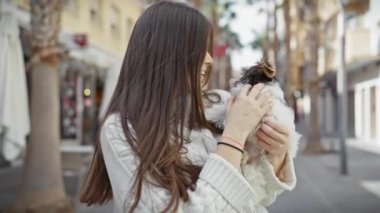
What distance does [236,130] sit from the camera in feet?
5.14

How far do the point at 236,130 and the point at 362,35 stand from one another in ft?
83.2

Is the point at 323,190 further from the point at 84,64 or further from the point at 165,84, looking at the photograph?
the point at 165,84

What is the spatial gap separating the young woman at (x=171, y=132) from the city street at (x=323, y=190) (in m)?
3.76

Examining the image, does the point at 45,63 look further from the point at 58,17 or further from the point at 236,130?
the point at 236,130

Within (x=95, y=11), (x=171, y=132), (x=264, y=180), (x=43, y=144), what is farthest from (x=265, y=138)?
(x=95, y=11)

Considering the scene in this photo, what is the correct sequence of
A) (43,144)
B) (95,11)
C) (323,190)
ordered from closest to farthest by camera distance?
(43,144), (323,190), (95,11)

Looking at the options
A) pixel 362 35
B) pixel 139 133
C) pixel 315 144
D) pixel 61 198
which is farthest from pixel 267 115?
pixel 362 35

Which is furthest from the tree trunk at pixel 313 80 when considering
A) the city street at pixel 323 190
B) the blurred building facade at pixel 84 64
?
the blurred building facade at pixel 84 64

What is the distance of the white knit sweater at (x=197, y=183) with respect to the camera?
1499 millimetres

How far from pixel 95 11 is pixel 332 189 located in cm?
1183

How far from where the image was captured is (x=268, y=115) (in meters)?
1.62

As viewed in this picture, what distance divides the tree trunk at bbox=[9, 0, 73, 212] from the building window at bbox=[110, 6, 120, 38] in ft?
49.1

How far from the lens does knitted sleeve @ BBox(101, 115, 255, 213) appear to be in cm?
150

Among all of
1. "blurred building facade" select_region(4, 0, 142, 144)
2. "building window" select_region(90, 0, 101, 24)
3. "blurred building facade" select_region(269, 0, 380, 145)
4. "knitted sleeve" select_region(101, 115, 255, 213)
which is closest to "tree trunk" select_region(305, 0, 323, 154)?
"blurred building facade" select_region(269, 0, 380, 145)
